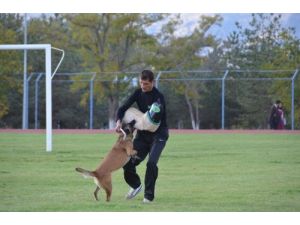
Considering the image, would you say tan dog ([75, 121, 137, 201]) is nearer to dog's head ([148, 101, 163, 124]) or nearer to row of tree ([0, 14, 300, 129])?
dog's head ([148, 101, 163, 124])

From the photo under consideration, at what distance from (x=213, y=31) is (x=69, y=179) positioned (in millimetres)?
22762

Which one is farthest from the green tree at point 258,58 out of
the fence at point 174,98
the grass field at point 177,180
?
the grass field at point 177,180

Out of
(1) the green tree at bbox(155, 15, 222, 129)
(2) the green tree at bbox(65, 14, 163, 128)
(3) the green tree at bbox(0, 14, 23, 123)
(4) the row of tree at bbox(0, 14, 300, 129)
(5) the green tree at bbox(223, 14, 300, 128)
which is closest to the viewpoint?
(5) the green tree at bbox(223, 14, 300, 128)

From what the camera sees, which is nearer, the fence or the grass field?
the grass field

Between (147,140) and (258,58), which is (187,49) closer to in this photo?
(258,58)

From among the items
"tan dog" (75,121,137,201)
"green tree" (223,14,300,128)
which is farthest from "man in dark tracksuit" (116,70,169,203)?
"green tree" (223,14,300,128)

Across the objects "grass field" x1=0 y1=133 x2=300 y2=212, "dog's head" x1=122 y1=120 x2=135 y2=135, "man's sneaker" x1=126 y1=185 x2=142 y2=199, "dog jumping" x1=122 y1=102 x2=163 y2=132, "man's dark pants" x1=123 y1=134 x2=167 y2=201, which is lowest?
"grass field" x1=0 y1=133 x2=300 y2=212

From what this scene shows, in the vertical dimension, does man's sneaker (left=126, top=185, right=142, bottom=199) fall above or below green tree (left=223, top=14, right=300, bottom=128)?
below

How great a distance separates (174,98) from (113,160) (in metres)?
22.5

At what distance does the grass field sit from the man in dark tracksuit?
0.66 feet

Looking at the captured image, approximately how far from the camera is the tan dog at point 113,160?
905 centimetres

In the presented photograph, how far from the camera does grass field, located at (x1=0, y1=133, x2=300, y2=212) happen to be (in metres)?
9.29

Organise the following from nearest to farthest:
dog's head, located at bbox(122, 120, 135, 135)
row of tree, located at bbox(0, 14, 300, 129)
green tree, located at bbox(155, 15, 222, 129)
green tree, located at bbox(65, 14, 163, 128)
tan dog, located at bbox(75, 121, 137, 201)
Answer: tan dog, located at bbox(75, 121, 137, 201) < dog's head, located at bbox(122, 120, 135, 135) < row of tree, located at bbox(0, 14, 300, 129) < green tree, located at bbox(155, 15, 222, 129) < green tree, located at bbox(65, 14, 163, 128)

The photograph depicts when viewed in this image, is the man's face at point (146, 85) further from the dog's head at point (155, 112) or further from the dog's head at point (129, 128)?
the dog's head at point (129, 128)
